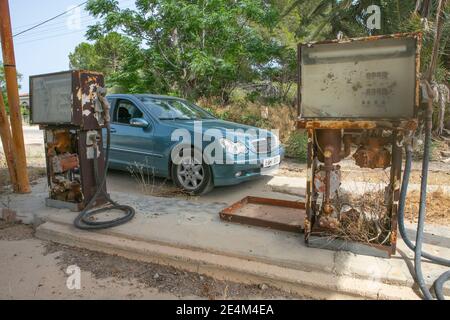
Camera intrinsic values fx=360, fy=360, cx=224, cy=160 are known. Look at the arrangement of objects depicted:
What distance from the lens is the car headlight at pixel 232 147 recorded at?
4837mm

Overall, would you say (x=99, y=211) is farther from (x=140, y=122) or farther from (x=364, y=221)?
(x=364, y=221)

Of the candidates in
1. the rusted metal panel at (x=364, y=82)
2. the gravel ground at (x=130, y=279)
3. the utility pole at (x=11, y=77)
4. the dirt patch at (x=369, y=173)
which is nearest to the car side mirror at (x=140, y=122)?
the utility pole at (x=11, y=77)

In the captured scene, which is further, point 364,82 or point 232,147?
point 232,147

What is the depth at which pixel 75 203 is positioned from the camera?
4238mm

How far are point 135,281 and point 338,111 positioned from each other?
214 centimetres

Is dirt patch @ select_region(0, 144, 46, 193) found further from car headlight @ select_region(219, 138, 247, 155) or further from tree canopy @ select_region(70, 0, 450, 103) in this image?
tree canopy @ select_region(70, 0, 450, 103)

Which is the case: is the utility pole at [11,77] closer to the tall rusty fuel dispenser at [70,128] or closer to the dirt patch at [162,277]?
the tall rusty fuel dispenser at [70,128]

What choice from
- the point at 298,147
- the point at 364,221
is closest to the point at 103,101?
the point at 364,221

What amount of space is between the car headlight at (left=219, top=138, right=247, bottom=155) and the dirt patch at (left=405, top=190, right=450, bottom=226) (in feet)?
7.06

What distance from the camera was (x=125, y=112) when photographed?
596cm

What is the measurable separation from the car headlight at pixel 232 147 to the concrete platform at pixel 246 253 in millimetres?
964

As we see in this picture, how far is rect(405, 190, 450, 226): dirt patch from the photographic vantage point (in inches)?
153

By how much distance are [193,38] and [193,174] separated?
7398 mm
